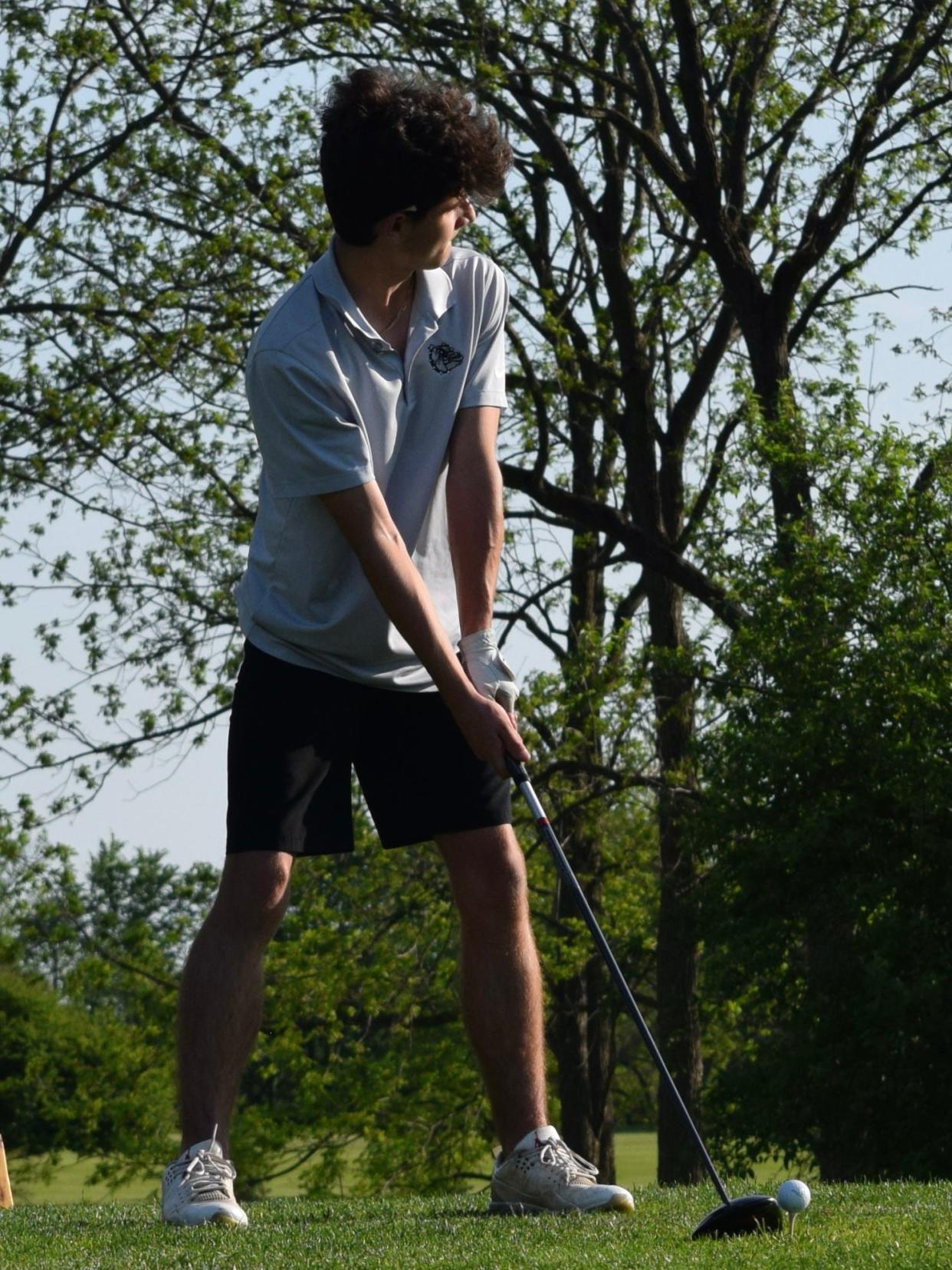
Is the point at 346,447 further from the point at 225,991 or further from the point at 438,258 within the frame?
the point at 225,991

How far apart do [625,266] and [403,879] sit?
634cm

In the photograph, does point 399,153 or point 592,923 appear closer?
point 399,153

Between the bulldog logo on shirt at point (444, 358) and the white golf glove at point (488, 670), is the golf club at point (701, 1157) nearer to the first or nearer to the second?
the white golf glove at point (488, 670)

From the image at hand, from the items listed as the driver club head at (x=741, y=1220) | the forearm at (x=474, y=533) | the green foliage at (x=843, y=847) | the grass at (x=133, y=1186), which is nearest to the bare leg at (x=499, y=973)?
the forearm at (x=474, y=533)

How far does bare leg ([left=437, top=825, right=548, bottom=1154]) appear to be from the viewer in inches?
149

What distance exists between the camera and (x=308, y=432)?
12.0 ft

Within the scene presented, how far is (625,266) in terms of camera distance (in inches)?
674

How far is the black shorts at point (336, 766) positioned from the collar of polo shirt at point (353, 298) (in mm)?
756

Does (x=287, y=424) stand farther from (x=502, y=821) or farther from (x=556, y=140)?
(x=556, y=140)

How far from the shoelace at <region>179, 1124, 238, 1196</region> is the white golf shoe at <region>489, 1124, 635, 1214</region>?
0.56 meters

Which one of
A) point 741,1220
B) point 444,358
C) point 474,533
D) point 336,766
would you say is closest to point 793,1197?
point 741,1220

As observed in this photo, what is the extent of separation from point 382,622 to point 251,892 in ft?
2.12

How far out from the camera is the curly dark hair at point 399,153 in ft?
12.2

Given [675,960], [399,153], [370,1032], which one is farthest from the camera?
[370,1032]
